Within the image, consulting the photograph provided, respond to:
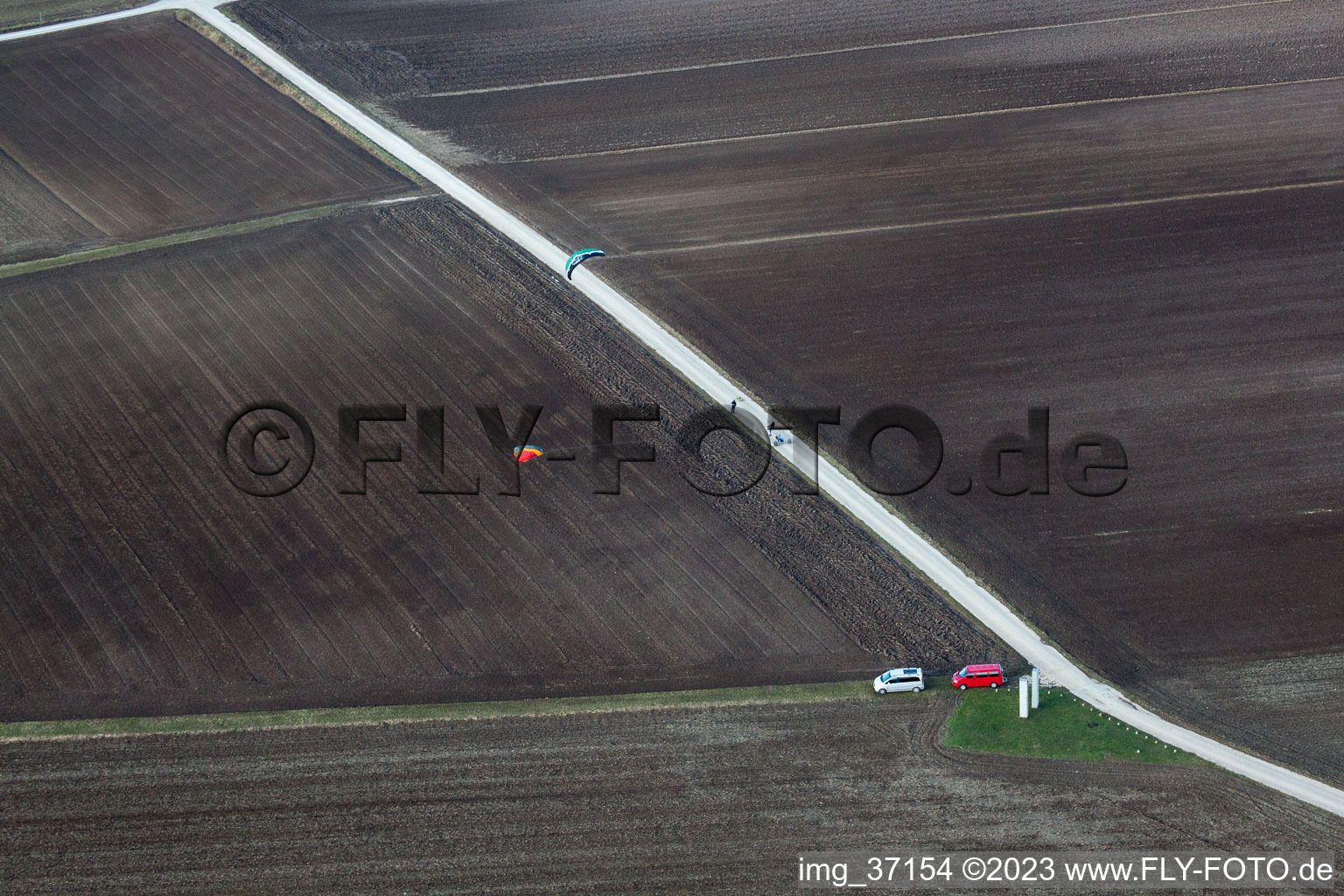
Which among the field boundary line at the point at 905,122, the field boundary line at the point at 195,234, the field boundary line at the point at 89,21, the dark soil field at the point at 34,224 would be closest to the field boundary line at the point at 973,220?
the field boundary line at the point at 905,122

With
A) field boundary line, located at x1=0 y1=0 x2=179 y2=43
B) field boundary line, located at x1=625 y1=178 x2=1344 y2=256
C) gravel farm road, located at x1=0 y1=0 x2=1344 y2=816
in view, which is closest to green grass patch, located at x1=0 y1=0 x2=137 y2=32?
field boundary line, located at x1=0 y1=0 x2=179 y2=43

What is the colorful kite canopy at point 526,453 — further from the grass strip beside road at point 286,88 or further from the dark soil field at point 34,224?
the dark soil field at point 34,224

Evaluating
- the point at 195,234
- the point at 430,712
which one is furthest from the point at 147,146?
the point at 430,712

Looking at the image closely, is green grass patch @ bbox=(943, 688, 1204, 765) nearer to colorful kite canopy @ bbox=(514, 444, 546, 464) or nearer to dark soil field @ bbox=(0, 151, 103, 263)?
colorful kite canopy @ bbox=(514, 444, 546, 464)

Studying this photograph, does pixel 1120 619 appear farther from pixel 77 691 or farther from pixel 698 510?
pixel 77 691

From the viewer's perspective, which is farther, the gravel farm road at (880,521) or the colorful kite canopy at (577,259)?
the colorful kite canopy at (577,259)

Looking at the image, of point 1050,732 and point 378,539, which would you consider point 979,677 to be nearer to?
point 1050,732

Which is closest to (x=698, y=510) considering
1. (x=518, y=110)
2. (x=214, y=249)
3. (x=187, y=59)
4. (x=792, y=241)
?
(x=792, y=241)
